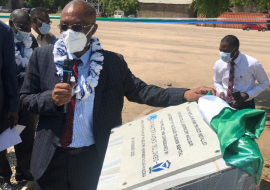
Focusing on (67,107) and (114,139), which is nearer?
(114,139)

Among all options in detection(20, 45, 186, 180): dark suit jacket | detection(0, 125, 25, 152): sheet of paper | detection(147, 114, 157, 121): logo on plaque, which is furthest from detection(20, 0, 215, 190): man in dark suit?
detection(0, 125, 25, 152): sheet of paper

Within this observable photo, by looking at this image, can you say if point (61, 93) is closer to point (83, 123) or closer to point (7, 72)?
point (83, 123)

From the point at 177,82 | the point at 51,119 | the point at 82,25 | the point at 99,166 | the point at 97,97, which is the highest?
the point at 82,25

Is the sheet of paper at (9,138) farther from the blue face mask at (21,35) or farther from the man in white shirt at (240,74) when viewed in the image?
the man in white shirt at (240,74)

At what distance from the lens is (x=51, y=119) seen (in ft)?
6.64

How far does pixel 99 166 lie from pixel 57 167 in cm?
26

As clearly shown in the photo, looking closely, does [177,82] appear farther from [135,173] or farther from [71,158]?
[135,173]

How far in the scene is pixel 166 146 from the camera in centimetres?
136

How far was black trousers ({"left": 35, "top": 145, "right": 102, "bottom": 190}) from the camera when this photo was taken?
204cm

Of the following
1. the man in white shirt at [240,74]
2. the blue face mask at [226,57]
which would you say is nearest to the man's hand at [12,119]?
the man in white shirt at [240,74]

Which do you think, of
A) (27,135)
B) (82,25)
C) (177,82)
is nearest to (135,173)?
(82,25)

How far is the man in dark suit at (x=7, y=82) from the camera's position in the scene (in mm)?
2719

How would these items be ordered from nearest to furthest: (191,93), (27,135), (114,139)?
1. (114,139)
2. (191,93)
3. (27,135)

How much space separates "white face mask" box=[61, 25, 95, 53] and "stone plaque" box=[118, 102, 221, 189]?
62 cm
